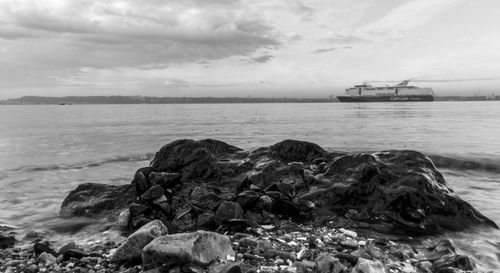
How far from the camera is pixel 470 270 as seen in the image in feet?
21.9

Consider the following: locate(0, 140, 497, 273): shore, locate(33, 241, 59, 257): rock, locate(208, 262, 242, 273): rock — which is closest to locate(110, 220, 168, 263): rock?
locate(0, 140, 497, 273): shore

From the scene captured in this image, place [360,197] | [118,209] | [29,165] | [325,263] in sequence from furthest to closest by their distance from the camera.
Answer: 1. [29,165]
2. [118,209]
3. [360,197]
4. [325,263]

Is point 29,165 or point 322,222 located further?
point 29,165

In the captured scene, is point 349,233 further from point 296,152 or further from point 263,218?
point 296,152

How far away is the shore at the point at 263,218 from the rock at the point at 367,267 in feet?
0.06

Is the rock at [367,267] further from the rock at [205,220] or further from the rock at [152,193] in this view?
the rock at [152,193]

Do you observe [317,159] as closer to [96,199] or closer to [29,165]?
[96,199]

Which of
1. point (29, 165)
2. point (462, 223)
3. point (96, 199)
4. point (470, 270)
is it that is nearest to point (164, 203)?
point (96, 199)

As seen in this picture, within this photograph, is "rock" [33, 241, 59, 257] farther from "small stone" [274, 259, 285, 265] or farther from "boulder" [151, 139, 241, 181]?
"boulder" [151, 139, 241, 181]

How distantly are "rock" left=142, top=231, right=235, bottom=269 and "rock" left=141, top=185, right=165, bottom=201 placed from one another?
181 inches

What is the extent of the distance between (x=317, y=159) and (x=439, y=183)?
15.1 ft

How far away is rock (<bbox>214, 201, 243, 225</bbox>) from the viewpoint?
8.96 metres

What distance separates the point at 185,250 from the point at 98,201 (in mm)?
7157

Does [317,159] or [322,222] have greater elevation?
[317,159]
